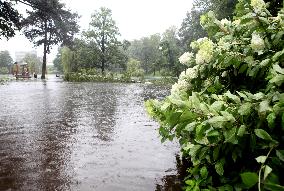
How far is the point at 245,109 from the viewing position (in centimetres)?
209

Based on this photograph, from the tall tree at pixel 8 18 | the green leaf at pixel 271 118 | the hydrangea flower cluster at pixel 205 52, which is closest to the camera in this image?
the green leaf at pixel 271 118

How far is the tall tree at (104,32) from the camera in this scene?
52.2 m

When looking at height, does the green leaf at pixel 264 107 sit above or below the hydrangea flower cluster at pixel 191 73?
below

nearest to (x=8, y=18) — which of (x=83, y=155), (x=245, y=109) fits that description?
(x=83, y=155)

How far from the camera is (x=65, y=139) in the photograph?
6.72 m

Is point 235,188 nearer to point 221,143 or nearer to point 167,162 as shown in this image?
point 221,143

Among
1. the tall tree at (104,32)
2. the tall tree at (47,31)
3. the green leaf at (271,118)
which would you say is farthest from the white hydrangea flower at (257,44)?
the tall tree at (104,32)

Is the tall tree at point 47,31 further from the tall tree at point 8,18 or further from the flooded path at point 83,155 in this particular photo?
the flooded path at point 83,155

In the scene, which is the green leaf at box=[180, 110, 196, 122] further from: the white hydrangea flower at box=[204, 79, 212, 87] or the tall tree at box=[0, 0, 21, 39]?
the tall tree at box=[0, 0, 21, 39]

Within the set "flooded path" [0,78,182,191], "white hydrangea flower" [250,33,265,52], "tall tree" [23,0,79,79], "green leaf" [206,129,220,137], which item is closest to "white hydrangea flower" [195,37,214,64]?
"white hydrangea flower" [250,33,265,52]

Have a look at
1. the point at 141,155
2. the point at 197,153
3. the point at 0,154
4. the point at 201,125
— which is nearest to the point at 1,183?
the point at 0,154

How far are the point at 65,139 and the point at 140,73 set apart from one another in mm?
43336

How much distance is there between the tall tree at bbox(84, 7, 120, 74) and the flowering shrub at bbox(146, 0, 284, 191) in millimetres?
49138

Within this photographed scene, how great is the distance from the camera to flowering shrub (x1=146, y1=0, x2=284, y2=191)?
81.0 inches
